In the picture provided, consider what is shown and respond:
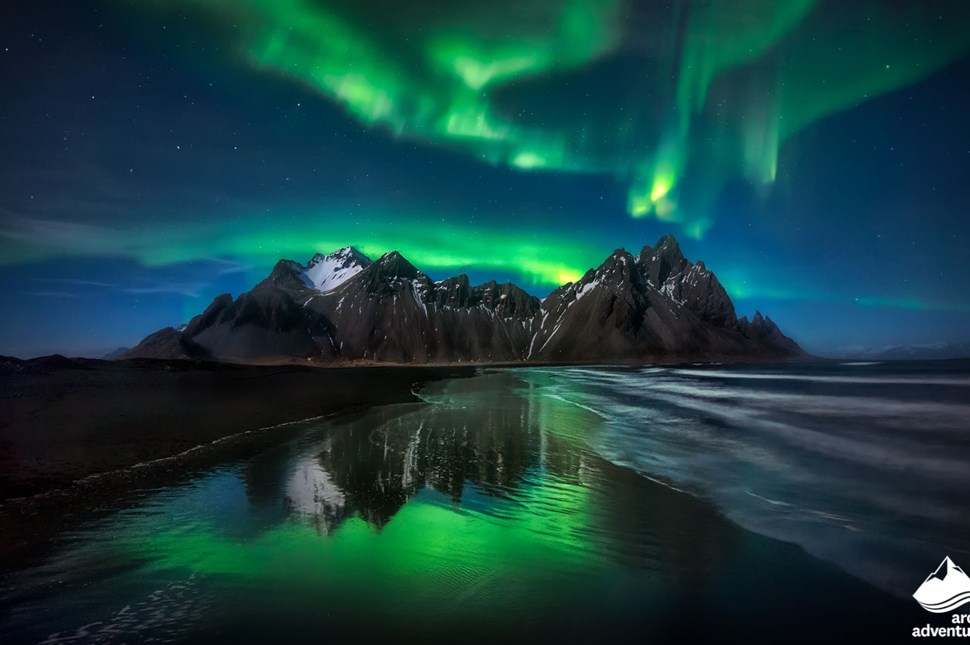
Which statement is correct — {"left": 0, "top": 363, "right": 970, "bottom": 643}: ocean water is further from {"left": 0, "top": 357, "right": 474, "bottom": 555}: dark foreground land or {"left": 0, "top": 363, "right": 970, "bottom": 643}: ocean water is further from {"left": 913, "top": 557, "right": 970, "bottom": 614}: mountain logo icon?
{"left": 0, "top": 357, "right": 474, "bottom": 555}: dark foreground land

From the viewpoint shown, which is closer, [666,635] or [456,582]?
[666,635]

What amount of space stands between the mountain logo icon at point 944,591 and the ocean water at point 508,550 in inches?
10.7

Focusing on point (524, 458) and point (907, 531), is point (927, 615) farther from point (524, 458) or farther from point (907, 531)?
point (524, 458)

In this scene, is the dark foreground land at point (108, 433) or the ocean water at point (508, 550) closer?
the ocean water at point (508, 550)

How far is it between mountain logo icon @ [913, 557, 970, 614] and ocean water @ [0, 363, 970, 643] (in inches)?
10.7

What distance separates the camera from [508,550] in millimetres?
8836

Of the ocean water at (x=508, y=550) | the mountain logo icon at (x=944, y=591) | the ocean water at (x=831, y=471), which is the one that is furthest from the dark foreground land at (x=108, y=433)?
the mountain logo icon at (x=944, y=591)

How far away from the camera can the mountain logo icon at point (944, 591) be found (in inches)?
288

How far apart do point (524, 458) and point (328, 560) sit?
32.4 feet

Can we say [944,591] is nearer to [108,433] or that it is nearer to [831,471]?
[831,471]

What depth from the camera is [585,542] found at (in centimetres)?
920

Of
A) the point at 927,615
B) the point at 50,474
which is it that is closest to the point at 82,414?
the point at 50,474

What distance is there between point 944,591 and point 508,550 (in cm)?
758

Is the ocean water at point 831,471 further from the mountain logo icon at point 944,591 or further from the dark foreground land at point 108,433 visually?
the dark foreground land at point 108,433
